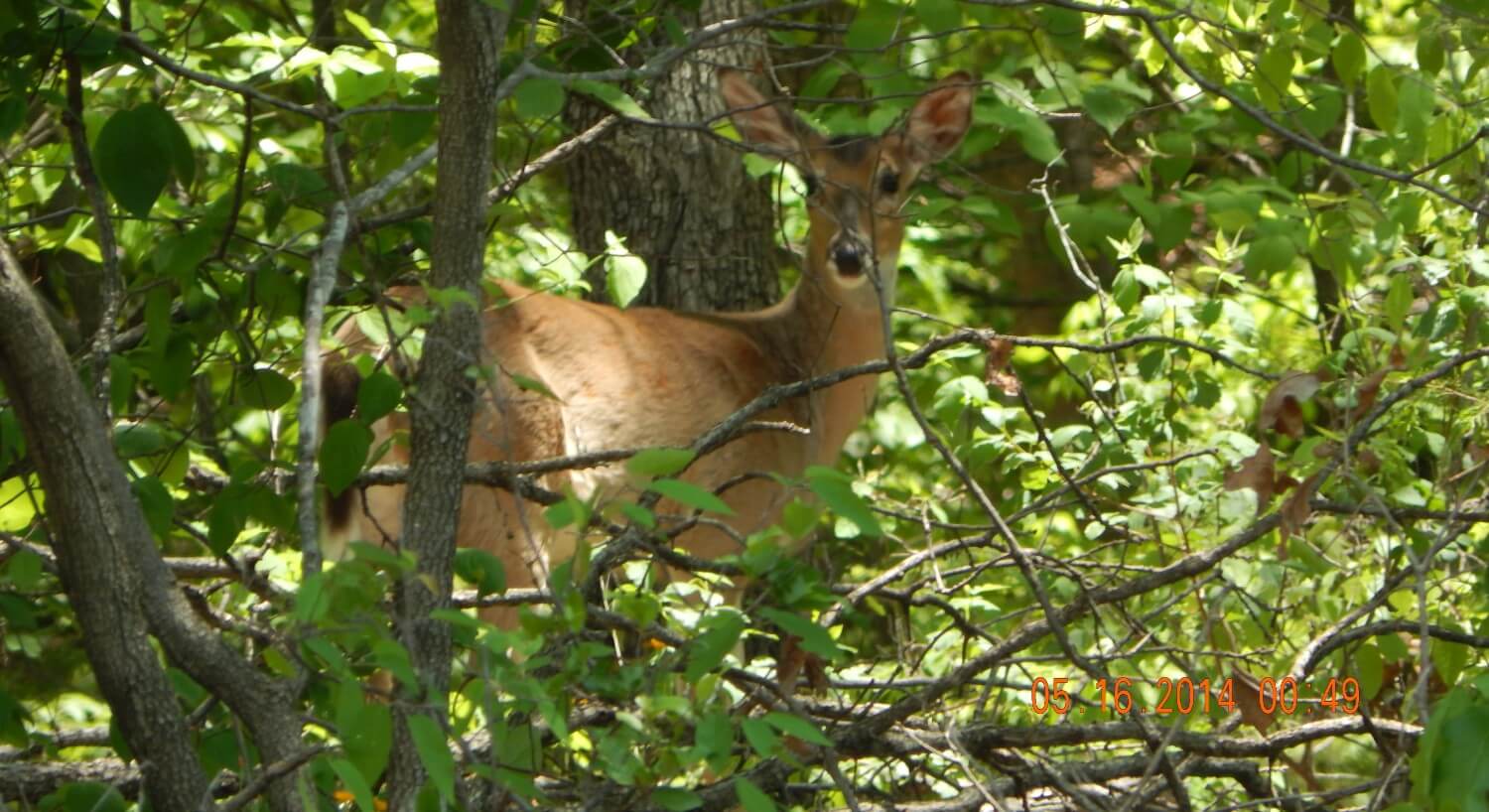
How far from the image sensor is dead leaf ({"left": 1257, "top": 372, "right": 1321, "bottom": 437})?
114 inches

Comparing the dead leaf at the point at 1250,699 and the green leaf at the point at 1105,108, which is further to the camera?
the green leaf at the point at 1105,108

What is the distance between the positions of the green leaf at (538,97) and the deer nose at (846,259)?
10.8ft

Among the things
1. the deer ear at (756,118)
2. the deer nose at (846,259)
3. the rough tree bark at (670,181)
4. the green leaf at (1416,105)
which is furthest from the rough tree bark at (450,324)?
the deer nose at (846,259)

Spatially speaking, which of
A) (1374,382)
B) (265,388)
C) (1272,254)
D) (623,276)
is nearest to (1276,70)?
(1272,254)

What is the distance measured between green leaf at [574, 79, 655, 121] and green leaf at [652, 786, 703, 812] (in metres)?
1.19

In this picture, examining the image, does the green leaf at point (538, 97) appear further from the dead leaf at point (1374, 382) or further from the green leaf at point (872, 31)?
the dead leaf at point (1374, 382)

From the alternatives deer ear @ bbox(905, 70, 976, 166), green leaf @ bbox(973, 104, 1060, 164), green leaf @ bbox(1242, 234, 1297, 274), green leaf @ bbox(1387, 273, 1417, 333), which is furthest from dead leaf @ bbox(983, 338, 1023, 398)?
deer ear @ bbox(905, 70, 976, 166)

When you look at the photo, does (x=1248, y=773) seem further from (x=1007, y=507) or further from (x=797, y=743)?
(x=1007, y=507)

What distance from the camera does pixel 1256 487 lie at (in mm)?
2949

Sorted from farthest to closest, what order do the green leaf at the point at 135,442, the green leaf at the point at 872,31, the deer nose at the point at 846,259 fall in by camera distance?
1. the deer nose at the point at 846,259
2. the green leaf at the point at 872,31
3. the green leaf at the point at 135,442

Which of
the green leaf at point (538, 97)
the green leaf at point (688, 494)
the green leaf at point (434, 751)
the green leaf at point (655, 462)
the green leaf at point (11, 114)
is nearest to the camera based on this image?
the green leaf at point (434, 751)

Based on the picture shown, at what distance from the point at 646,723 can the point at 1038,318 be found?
8025mm

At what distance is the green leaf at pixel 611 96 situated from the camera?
2798 millimetres

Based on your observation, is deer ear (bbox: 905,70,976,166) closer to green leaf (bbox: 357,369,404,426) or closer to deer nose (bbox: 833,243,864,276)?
deer nose (bbox: 833,243,864,276)
